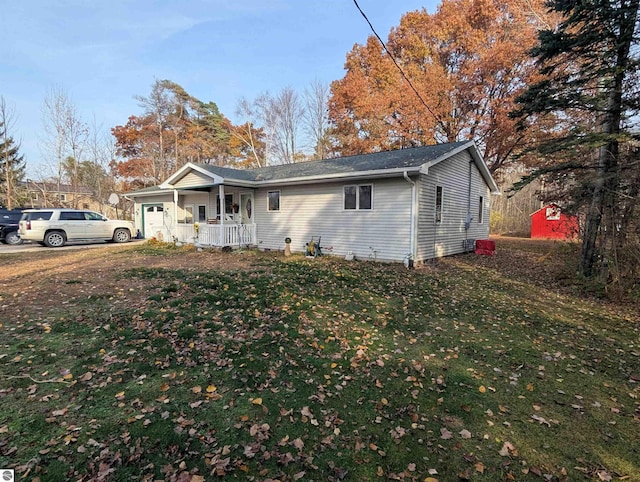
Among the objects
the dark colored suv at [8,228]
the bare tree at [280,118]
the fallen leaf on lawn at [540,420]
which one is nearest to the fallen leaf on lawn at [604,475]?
the fallen leaf on lawn at [540,420]

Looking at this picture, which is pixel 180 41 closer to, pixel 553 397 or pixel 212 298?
pixel 212 298

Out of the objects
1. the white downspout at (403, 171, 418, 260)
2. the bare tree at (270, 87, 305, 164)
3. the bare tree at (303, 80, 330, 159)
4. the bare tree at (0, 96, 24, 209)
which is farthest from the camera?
the bare tree at (270, 87, 305, 164)

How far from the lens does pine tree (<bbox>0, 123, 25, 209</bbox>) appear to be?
2504 centimetres

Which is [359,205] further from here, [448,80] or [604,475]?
[448,80]

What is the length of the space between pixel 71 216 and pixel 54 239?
1.26 meters

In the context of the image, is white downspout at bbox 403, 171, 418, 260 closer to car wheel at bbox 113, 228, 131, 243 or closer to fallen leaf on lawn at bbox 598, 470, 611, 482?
fallen leaf on lawn at bbox 598, 470, 611, 482

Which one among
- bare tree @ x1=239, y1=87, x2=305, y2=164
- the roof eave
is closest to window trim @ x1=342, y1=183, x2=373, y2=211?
the roof eave

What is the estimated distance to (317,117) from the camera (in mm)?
30453

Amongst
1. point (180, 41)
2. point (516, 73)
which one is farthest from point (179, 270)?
point (516, 73)

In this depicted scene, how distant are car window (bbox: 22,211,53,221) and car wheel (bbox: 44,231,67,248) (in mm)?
676

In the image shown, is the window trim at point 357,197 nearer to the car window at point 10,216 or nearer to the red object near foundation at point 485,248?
the red object near foundation at point 485,248

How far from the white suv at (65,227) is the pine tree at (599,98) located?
1821 cm

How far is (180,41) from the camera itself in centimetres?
1316

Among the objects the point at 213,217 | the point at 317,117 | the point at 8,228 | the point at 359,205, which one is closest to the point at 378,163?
the point at 359,205
